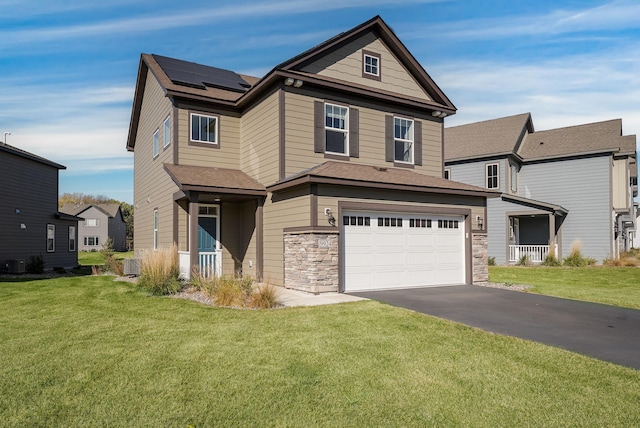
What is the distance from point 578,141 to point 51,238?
29.0 metres

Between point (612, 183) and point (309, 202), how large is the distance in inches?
782

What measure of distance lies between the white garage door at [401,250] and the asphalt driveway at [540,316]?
0.64m

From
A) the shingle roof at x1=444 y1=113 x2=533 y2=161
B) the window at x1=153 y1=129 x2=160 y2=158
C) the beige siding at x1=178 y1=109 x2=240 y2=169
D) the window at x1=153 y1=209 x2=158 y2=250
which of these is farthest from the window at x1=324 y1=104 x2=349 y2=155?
the shingle roof at x1=444 y1=113 x2=533 y2=161

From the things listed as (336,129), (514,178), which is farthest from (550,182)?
(336,129)

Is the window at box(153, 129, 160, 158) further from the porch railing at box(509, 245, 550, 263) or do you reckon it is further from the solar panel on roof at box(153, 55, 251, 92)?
the porch railing at box(509, 245, 550, 263)

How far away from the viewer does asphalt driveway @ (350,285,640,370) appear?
633cm

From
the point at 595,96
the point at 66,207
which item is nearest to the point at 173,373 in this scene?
the point at 595,96

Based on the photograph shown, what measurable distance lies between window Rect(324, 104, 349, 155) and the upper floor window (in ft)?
5.65

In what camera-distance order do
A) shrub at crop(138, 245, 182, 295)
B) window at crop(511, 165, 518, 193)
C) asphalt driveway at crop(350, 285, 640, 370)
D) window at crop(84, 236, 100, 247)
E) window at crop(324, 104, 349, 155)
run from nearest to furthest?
asphalt driveway at crop(350, 285, 640, 370) → shrub at crop(138, 245, 182, 295) → window at crop(324, 104, 349, 155) → window at crop(511, 165, 518, 193) → window at crop(84, 236, 100, 247)

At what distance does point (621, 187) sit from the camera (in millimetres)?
23906

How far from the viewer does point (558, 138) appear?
25.9 meters

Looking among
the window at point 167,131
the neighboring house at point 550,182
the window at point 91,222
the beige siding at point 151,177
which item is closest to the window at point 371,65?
the beige siding at point 151,177

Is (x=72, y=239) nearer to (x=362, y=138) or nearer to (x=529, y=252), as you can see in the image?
(x=362, y=138)

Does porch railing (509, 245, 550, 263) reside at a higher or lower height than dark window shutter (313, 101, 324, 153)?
lower
